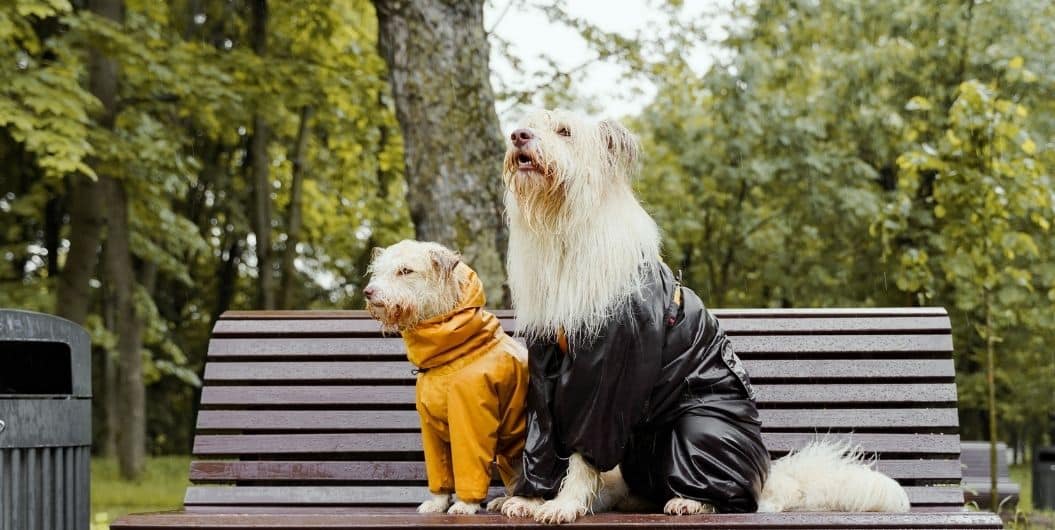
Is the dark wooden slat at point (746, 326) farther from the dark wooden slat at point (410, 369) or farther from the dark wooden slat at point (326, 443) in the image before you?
the dark wooden slat at point (326, 443)

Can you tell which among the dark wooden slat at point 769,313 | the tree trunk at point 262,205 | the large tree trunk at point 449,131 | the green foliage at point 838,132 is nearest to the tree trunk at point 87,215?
the tree trunk at point 262,205

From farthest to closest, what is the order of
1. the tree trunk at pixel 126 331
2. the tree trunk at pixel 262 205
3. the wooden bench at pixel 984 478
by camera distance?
the tree trunk at pixel 262 205
the tree trunk at pixel 126 331
the wooden bench at pixel 984 478

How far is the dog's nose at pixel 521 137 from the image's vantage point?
3.22m

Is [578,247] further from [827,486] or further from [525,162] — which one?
[827,486]

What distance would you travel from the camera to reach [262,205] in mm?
13578

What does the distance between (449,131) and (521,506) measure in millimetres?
2918

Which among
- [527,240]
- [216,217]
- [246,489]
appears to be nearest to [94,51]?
[216,217]

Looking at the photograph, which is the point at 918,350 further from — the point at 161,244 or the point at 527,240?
the point at 161,244

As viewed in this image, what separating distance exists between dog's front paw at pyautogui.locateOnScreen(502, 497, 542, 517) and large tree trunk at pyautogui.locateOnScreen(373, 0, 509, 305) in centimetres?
250

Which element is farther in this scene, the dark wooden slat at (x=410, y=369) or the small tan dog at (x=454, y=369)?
the dark wooden slat at (x=410, y=369)

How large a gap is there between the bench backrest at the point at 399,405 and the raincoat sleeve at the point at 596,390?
3.06 feet

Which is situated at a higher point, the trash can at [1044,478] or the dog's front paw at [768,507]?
the dog's front paw at [768,507]

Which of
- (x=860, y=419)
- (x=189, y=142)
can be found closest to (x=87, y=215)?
(x=189, y=142)

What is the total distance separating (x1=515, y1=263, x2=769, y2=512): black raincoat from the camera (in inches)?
126
